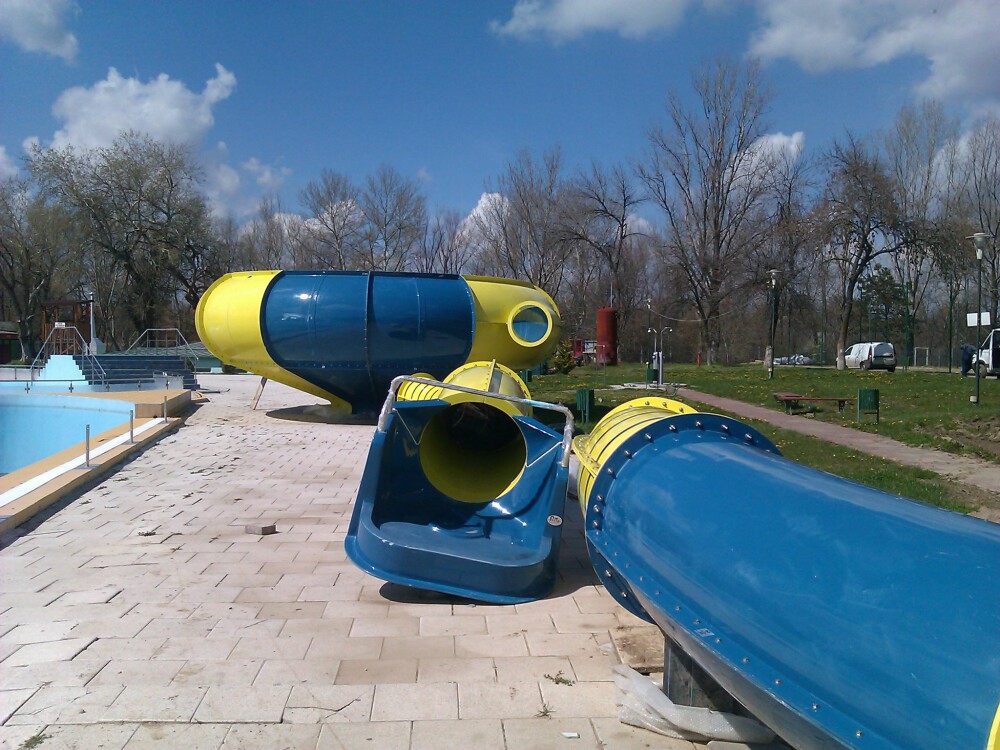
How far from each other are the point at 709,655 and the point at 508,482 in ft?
15.6

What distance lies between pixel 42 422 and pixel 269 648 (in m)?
17.6

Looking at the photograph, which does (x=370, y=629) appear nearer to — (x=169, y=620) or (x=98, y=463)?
(x=169, y=620)

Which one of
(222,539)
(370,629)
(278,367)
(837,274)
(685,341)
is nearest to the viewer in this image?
(370,629)

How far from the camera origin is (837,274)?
146 ft

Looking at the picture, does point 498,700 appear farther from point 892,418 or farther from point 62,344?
point 62,344

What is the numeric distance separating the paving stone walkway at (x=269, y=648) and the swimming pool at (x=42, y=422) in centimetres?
1098

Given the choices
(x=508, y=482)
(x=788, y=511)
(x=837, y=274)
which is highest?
(x=837, y=274)

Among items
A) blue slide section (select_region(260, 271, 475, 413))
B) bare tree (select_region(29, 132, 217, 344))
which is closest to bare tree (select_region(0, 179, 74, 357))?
bare tree (select_region(29, 132, 217, 344))

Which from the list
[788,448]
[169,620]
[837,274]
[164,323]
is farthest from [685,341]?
[169,620]

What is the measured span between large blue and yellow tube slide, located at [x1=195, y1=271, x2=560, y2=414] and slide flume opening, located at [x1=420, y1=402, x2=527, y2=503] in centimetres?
559

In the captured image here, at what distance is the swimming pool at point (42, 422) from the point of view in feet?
58.1

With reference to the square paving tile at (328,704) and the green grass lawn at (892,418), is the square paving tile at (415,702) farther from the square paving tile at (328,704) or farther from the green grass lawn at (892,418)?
the green grass lawn at (892,418)

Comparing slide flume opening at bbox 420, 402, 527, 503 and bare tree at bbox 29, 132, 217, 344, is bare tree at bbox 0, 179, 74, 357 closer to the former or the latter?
bare tree at bbox 29, 132, 217, 344

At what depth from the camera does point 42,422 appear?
62.5 ft
